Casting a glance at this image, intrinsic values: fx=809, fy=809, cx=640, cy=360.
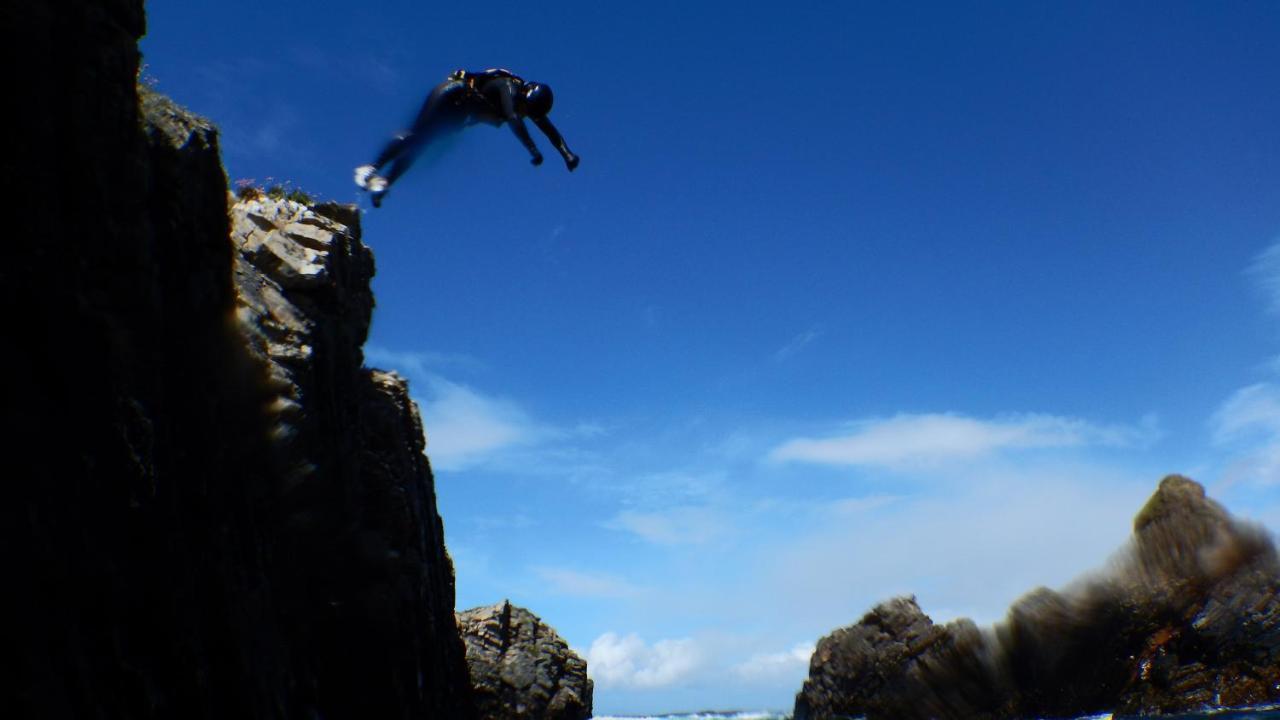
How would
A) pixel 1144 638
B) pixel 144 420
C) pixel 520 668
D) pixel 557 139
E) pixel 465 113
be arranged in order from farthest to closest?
pixel 520 668 → pixel 1144 638 → pixel 465 113 → pixel 557 139 → pixel 144 420

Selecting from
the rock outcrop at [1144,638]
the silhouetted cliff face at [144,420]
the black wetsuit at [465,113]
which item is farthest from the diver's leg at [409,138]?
the rock outcrop at [1144,638]

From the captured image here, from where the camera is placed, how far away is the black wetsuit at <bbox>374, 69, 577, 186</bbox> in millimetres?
13953

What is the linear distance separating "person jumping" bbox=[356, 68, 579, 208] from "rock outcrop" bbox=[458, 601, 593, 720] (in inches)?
1017

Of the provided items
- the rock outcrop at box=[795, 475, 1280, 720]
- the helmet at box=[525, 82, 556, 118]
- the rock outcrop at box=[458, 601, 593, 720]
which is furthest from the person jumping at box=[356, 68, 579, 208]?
the rock outcrop at box=[795, 475, 1280, 720]

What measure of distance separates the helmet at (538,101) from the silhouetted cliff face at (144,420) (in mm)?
5211

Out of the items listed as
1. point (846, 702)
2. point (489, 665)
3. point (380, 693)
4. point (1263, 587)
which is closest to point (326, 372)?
point (380, 693)

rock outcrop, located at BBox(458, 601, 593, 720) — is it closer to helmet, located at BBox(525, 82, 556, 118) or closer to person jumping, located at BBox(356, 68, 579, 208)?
person jumping, located at BBox(356, 68, 579, 208)

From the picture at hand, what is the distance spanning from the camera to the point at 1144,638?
36.0 metres

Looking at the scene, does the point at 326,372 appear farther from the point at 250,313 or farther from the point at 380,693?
the point at 380,693

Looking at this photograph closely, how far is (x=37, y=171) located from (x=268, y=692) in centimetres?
609

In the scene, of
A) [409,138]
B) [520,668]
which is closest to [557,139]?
[409,138]

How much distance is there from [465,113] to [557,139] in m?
2.51

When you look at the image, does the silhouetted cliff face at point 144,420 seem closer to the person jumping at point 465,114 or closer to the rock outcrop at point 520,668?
the person jumping at point 465,114

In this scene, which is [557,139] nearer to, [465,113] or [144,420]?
[465,113]
